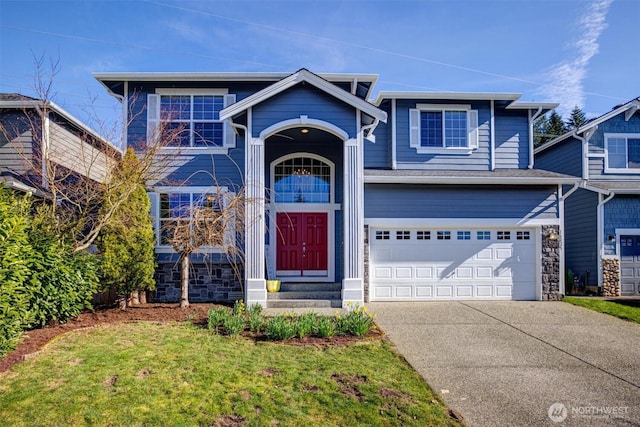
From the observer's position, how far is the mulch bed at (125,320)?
5653 millimetres

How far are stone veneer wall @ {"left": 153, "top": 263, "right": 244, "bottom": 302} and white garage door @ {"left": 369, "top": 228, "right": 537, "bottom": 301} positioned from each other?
12.6 ft

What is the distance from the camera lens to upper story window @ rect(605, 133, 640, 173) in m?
14.1

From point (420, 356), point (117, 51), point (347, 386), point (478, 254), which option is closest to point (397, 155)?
point (478, 254)

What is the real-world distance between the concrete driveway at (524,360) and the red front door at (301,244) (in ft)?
8.12

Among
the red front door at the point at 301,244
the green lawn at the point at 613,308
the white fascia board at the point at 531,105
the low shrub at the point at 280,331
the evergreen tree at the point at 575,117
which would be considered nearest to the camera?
the low shrub at the point at 280,331

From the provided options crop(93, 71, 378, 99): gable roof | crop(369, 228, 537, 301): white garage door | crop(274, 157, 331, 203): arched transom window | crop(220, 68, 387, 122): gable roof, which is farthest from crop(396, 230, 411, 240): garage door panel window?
crop(93, 71, 378, 99): gable roof

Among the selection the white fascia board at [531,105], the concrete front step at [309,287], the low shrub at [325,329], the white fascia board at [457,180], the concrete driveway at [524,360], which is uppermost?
the white fascia board at [531,105]

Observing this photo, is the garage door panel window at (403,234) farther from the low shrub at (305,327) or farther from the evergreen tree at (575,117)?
the evergreen tree at (575,117)

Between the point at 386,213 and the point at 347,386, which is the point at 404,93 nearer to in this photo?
the point at 386,213

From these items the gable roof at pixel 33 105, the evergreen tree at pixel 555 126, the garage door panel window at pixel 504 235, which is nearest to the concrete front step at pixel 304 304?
the garage door panel window at pixel 504 235

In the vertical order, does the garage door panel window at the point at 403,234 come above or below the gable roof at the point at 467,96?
below

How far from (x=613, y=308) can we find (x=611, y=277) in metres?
3.66

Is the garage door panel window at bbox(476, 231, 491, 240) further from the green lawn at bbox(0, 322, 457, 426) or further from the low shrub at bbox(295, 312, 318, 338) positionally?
the low shrub at bbox(295, 312, 318, 338)

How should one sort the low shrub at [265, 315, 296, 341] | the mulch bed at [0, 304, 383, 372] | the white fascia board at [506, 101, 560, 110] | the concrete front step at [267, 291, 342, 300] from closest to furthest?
the mulch bed at [0, 304, 383, 372], the low shrub at [265, 315, 296, 341], the concrete front step at [267, 291, 342, 300], the white fascia board at [506, 101, 560, 110]
